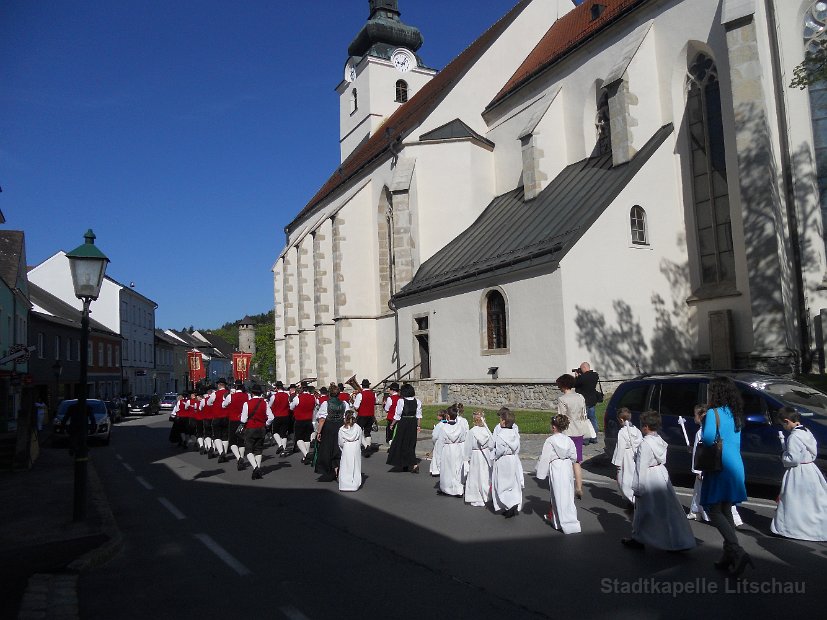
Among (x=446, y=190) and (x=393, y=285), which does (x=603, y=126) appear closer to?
(x=446, y=190)

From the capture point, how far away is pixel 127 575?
6.31 metres

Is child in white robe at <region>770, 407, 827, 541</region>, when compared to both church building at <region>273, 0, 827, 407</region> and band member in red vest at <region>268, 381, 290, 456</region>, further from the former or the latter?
church building at <region>273, 0, 827, 407</region>

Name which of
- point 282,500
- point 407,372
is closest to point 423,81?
point 407,372

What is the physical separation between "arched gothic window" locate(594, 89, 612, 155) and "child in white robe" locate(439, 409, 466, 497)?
1634 centimetres

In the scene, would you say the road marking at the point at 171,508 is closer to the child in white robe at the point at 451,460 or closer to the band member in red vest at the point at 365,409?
the child in white robe at the point at 451,460

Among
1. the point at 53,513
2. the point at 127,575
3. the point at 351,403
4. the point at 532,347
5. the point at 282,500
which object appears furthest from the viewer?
the point at 532,347

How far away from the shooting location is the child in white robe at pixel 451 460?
10234mm

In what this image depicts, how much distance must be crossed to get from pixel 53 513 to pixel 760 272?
647 inches

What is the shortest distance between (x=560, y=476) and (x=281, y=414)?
9.81 meters

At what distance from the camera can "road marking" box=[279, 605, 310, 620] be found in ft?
16.2

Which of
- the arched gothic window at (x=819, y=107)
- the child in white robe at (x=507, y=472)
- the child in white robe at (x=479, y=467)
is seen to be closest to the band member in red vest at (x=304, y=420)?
the child in white robe at (x=479, y=467)

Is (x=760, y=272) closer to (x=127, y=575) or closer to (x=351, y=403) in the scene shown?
(x=351, y=403)

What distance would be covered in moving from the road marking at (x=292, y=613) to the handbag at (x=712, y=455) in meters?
3.62

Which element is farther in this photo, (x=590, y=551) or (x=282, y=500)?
(x=282, y=500)
